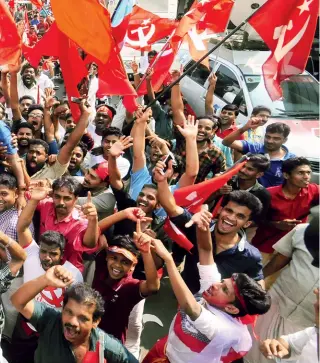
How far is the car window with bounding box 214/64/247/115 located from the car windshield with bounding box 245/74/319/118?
0.18 m

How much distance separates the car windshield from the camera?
6859mm

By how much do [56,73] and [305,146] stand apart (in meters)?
7.76

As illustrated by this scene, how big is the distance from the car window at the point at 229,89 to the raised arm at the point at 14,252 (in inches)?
202

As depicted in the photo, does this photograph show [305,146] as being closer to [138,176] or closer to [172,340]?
[138,176]

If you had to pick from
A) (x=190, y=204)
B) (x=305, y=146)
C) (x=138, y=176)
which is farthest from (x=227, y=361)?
(x=305, y=146)

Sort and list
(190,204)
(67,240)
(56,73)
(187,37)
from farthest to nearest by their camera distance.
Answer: (56,73), (187,37), (190,204), (67,240)

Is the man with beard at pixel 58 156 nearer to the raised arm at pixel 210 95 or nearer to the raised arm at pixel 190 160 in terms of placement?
the raised arm at pixel 190 160

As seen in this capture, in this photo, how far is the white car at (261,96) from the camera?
6039mm

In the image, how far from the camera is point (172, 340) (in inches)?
90.6


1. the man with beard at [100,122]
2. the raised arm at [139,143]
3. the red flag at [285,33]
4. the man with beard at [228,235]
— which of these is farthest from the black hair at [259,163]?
the man with beard at [100,122]

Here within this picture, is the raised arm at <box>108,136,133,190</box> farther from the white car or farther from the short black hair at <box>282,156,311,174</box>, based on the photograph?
the white car

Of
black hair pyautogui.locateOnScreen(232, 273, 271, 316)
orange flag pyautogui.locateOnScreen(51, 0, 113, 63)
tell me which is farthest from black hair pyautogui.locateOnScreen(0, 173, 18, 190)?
black hair pyautogui.locateOnScreen(232, 273, 271, 316)

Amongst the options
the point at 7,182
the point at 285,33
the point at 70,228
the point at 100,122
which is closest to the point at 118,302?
the point at 70,228

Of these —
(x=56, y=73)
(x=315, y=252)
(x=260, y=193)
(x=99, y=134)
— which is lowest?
(x=56, y=73)
